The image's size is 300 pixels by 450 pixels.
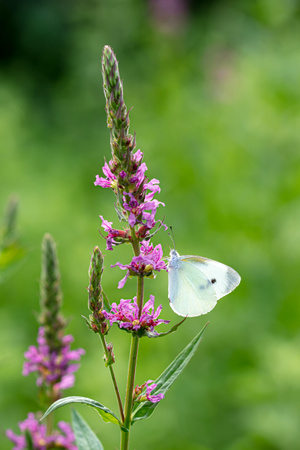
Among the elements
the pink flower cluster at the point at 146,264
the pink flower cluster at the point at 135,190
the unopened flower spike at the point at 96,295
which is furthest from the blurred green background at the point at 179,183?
the pink flower cluster at the point at 135,190

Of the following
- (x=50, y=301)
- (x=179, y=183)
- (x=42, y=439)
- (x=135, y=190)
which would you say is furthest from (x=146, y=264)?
(x=179, y=183)

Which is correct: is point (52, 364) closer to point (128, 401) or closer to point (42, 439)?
point (42, 439)

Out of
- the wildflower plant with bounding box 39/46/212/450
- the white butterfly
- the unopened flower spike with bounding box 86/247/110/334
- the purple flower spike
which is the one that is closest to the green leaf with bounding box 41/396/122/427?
the wildflower plant with bounding box 39/46/212/450

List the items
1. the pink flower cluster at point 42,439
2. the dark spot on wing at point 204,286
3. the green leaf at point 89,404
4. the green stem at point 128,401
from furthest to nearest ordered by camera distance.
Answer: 1. the dark spot on wing at point 204,286
2. the pink flower cluster at point 42,439
3. the green stem at point 128,401
4. the green leaf at point 89,404

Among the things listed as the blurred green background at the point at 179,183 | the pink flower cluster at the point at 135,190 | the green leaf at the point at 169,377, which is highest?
the blurred green background at the point at 179,183

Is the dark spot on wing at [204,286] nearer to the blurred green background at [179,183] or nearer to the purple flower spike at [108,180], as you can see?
the purple flower spike at [108,180]

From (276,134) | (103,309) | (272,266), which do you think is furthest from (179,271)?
(276,134)
